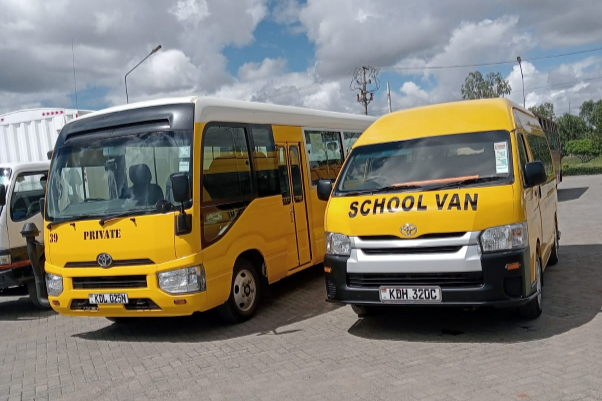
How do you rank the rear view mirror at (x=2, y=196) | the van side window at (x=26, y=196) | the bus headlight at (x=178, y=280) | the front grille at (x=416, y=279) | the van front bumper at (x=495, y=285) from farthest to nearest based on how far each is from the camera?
the van side window at (x=26, y=196) < the rear view mirror at (x=2, y=196) < the bus headlight at (x=178, y=280) < the front grille at (x=416, y=279) < the van front bumper at (x=495, y=285)

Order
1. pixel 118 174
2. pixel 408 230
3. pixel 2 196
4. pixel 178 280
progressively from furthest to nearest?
pixel 2 196, pixel 118 174, pixel 178 280, pixel 408 230

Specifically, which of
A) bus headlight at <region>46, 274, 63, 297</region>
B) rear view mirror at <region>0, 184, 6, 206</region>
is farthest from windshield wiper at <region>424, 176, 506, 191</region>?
rear view mirror at <region>0, 184, 6, 206</region>

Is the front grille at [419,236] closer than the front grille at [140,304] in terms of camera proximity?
Yes

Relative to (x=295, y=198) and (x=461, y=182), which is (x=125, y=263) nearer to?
(x=295, y=198)

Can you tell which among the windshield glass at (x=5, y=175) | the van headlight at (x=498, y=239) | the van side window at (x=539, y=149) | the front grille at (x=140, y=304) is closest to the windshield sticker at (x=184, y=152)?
the front grille at (x=140, y=304)

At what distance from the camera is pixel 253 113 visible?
26.5 feet

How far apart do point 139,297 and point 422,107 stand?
4002 mm

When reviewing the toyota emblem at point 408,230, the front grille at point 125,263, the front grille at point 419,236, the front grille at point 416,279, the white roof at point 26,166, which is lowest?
the front grille at point 416,279

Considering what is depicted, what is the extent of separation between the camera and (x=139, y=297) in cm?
650

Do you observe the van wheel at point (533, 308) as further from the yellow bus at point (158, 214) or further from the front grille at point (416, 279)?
the yellow bus at point (158, 214)

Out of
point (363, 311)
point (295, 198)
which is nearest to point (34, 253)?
point (295, 198)

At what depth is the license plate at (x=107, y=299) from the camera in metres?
6.57

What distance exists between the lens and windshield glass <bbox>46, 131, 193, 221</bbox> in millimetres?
6566

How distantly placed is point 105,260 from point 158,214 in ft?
2.73
